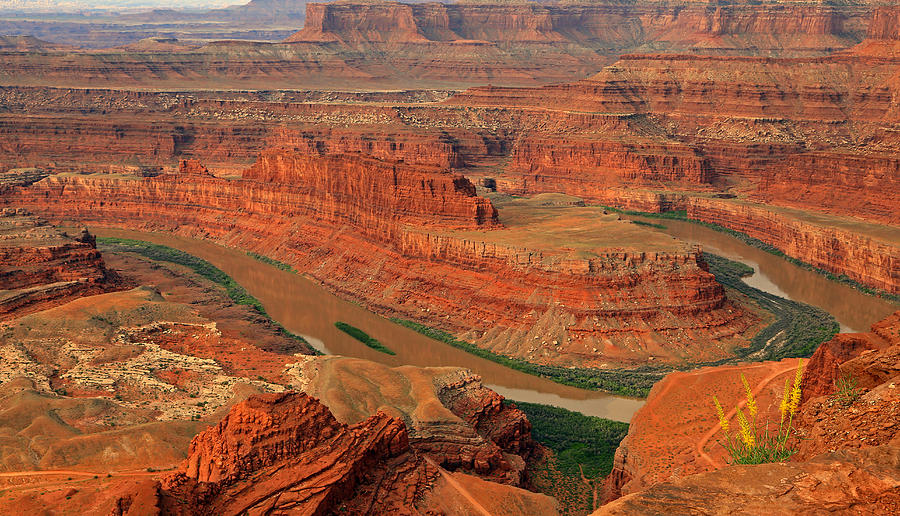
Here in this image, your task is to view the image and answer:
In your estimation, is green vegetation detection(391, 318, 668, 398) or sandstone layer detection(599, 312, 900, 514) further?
green vegetation detection(391, 318, 668, 398)

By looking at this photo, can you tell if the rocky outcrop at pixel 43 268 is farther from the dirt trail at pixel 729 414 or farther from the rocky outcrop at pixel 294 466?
the dirt trail at pixel 729 414

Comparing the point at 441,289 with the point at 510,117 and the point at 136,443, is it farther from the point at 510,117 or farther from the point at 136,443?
the point at 510,117

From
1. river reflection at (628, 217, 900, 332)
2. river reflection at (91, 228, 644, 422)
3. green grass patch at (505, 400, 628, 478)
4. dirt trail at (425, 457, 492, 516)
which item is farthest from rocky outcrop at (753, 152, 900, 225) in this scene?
dirt trail at (425, 457, 492, 516)

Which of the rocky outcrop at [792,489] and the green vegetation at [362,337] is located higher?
the rocky outcrop at [792,489]

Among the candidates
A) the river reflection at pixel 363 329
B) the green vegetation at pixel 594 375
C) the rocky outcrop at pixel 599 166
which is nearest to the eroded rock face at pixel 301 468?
the river reflection at pixel 363 329

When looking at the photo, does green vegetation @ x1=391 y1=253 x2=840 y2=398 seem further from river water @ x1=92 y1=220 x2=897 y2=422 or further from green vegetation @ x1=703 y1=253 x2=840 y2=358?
river water @ x1=92 y1=220 x2=897 y2=422
